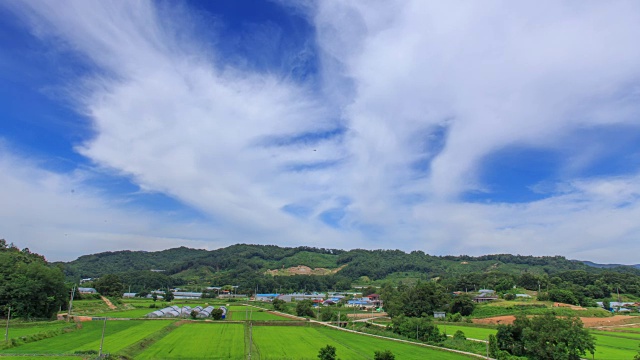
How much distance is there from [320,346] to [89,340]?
18.3 m

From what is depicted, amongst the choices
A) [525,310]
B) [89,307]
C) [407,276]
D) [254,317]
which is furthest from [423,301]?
[407,276]

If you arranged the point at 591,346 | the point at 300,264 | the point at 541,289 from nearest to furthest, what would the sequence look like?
the point at 591,346
the point at 541,289
the point at 300,264

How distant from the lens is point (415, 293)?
6806cm

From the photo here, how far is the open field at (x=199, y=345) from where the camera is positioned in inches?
1086

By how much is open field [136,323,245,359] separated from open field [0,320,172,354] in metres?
2.26

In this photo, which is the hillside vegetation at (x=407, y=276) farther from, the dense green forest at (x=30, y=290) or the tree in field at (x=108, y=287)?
the dense green forest at (x=30, y=290)

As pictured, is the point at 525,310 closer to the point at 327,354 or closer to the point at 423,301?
the point at 423,301

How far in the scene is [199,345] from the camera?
32094 millimetres

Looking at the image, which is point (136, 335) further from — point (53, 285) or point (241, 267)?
point (241, 267)

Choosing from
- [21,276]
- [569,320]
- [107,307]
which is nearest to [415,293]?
[569,320]

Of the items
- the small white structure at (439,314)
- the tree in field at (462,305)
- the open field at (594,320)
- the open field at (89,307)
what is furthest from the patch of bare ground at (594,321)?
the open field at (89,307)

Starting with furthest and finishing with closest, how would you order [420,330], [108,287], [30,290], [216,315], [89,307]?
1. [108,287]
2. [89,307]
3. [216,315]
4. [30,290]
5. [420,330]

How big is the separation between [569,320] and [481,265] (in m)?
163

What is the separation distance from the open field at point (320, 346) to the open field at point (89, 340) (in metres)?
10.1
